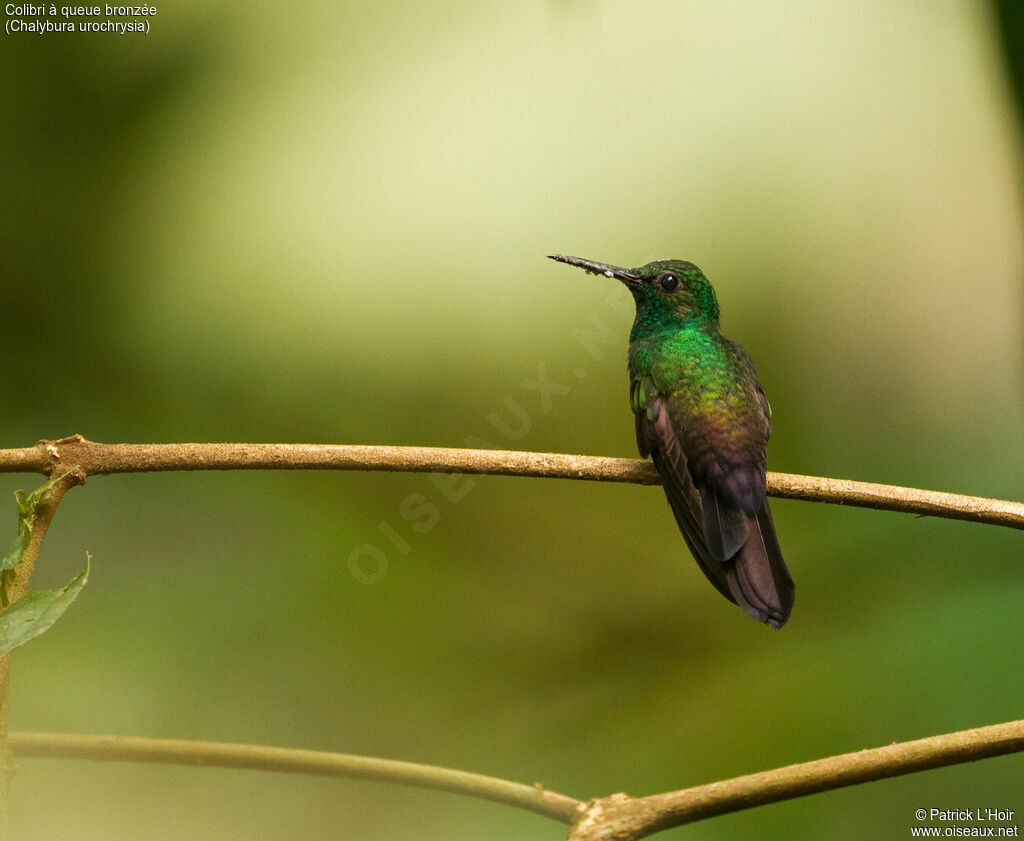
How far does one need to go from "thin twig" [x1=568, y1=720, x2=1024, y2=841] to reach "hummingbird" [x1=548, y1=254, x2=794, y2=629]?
24 cm

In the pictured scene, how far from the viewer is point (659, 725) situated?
1.27 meters

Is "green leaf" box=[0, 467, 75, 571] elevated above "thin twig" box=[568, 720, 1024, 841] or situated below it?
above

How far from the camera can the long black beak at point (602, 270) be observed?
1.17 metres

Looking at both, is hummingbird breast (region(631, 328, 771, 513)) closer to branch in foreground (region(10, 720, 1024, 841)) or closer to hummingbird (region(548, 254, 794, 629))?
hummingbird (region(548, 254, 794, 629))

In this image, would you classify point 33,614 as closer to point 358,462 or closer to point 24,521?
point 24,521

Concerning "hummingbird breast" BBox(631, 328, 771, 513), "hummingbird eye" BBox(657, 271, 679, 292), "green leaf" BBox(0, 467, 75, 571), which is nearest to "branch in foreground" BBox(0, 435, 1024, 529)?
"green leaf" BBox(0, 467, 75, 571)

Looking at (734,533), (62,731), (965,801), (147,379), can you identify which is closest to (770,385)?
(734,533)

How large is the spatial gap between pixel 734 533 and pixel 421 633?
0.51m

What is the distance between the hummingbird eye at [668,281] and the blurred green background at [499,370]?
0.62 feet

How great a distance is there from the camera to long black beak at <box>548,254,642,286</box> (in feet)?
3.85

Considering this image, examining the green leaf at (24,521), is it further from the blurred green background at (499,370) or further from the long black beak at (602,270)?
the long black beak at (602,270)

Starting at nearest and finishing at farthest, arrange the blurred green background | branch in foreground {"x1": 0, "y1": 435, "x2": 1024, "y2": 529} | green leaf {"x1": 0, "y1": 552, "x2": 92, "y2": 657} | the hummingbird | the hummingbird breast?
1. green leaf {"x1": 0, "y1": 552, "x2": 92, "y2": 657}
2. branch in foreground {"x1": 0, "y1": 435, "x2": 1024, "y2": 529}
3. the hummingbird
4. the hummingbird breast
5. the blurred green background

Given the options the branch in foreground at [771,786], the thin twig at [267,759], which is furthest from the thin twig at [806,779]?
the thin twig at [267,759]

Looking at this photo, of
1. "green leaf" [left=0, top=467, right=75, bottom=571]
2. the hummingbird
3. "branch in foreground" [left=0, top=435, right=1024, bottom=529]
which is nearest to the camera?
"green leaf" [left=0, top=467, right=75, bottom=571]
